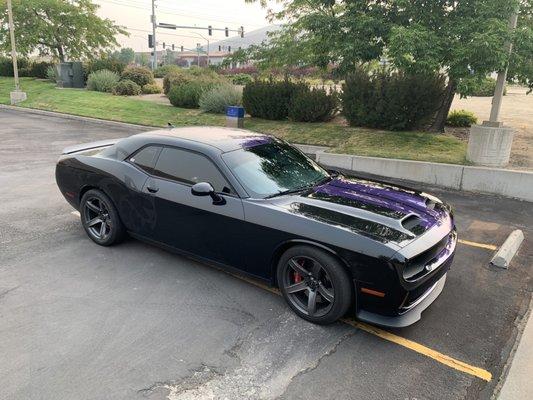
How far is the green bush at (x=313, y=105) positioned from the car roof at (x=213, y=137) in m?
8.09

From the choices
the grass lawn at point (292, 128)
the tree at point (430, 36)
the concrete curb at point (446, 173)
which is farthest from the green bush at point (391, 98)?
the concrete curb at point (446, 173)

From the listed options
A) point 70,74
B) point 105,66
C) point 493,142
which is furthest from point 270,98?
point 70,74

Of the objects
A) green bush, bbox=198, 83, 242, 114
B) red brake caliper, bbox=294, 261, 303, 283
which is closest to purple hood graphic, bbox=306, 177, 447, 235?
red brake caliper, bbox=294, 261, 303, 283

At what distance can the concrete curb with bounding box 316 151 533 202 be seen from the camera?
792 cm

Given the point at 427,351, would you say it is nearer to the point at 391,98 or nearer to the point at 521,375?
the point at 521,375

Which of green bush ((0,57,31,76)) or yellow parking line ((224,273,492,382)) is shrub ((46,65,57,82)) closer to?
green bush ((0,57,31,76))

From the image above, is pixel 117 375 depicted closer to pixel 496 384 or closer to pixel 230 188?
pixel 230 188

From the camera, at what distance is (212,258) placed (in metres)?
4.48

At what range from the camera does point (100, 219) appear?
546 centimetres

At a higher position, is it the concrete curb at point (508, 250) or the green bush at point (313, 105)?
the green bush at point (313, 105)

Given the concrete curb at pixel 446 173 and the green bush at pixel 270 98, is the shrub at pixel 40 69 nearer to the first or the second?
the green bush at pixel 270 98

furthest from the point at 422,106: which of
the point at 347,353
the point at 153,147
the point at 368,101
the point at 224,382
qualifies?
the point at 224,382

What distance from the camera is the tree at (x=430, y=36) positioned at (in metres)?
8.16

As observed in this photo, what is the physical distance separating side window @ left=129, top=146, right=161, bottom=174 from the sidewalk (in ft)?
12.6
